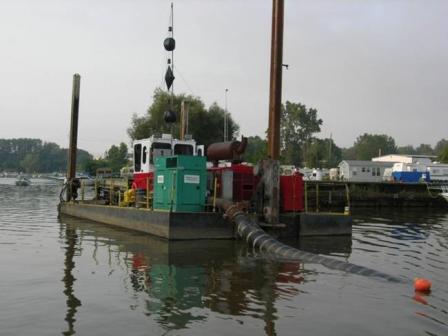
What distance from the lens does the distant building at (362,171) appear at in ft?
219

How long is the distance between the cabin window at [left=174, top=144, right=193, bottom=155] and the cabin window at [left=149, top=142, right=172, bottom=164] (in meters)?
0.25

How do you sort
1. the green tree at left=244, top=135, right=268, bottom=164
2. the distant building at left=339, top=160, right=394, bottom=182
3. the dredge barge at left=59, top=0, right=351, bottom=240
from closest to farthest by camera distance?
the dredge barge at left=59, top=0, right=351, bottom=240
the green tree at left=244, top=135, right=268, bottom=164
the distant building at left=339, top=160, right=394, bottom=182

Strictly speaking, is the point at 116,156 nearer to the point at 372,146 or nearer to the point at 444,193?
the point at 444,193

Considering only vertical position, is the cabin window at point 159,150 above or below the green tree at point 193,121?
below

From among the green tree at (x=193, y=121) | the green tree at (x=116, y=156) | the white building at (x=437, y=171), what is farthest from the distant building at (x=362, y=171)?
Result: the green tree at (x=116, y=156)

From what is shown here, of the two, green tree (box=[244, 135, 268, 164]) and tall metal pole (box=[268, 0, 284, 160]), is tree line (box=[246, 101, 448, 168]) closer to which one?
green tree (box=[244, 135, 268, 164])

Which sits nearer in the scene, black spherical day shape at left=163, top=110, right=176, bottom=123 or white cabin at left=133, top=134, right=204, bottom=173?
black spherical day shape at left=163, top=110, right=176, bottom=123

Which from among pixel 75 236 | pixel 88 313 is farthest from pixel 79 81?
pixel 88 313

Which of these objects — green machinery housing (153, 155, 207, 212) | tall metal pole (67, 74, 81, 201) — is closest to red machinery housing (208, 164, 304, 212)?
green machinery housing (153, 155, 207, 212)

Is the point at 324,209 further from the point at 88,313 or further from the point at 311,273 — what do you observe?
the point at 88,313

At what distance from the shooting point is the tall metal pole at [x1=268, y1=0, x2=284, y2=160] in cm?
1552

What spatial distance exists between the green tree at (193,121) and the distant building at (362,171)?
617 inches

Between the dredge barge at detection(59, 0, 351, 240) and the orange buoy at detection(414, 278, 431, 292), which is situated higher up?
the dredge barge at detection(59, 0, 351, 240)

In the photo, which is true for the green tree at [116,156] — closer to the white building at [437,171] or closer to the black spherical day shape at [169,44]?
the white building at [437,171]
